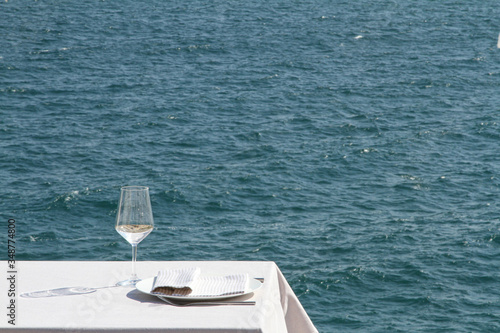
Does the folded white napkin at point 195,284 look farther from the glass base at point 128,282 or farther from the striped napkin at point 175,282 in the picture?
the glass base at point 128,282

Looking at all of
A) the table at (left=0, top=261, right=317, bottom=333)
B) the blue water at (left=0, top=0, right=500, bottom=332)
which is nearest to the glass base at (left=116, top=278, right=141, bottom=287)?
the table at (left=0, top=261, right=317, bottom=333)

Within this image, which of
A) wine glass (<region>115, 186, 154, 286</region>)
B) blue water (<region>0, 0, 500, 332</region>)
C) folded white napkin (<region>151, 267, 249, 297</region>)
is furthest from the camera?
blue water (<region>0, 0, 500, 332</region>)

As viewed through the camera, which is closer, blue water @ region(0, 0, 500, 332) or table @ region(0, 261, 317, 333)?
table @ region(0, 261, 317, 333)

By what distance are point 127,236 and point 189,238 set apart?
17.4 m

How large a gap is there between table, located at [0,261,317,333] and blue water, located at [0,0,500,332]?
12.5 m

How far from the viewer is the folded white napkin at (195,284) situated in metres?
3.12

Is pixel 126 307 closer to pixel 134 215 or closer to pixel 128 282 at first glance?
pixel 128 282

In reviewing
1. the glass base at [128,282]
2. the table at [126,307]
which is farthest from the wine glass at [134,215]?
the table at [126,307]

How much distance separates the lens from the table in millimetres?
2871

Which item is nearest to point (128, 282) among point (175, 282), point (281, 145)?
point (175, 282)

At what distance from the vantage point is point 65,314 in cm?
299

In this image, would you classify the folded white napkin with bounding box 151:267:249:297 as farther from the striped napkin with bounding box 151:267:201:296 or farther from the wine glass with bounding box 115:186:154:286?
the wine glass with bounding box 115:186:154:286

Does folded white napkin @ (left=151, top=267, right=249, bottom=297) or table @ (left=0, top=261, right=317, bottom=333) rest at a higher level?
folded white napkin @ (left=151, top=267, right=249, bottom=297)

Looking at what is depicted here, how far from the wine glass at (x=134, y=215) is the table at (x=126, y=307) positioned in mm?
246
